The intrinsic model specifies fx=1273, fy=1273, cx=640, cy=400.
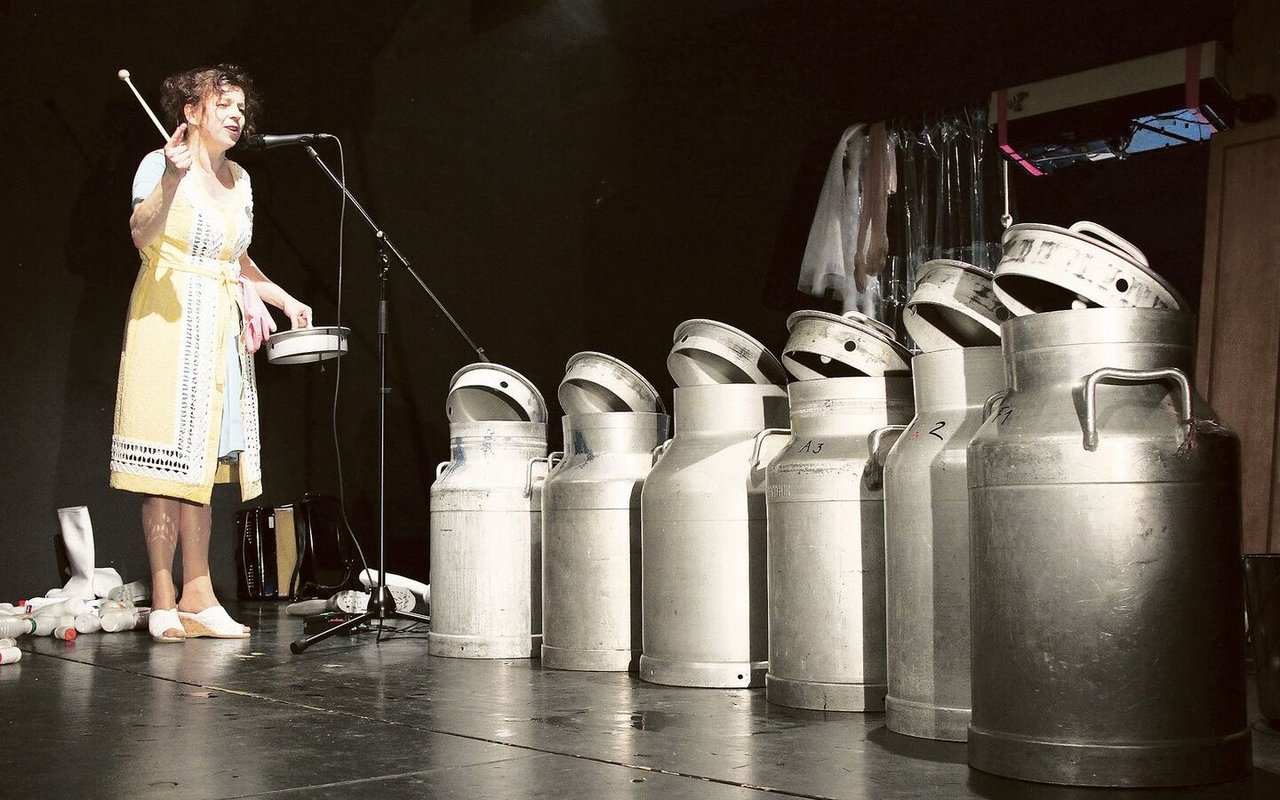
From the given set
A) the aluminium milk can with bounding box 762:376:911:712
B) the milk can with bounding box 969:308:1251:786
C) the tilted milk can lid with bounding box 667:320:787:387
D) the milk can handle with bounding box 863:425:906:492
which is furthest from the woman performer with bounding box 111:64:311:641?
the milk can with bounding box 969:308:1251:786

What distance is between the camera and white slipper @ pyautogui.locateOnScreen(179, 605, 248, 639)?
4344mm

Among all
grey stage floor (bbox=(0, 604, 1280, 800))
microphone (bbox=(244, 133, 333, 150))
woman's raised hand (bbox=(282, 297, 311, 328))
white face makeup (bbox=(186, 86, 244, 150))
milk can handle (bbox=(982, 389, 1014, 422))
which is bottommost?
grey stage floor (bbox=(0, 604, 1280, 800))

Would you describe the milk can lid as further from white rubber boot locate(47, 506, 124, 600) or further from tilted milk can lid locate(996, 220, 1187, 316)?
white rubber boot locate(47, 506, 124, 600)

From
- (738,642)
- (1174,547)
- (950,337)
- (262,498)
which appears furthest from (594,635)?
(262,498)

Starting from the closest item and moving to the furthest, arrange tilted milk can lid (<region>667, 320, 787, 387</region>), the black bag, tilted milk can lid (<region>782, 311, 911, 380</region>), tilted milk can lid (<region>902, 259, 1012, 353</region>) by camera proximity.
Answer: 1. tilted milk can lid (<region>902, 259, 1012, 353</region>)
2. tilted milk can lid (<region>782, 311, 911, 380</region>)
3. tilted milk can lid (<region>667, 320, 787, 387</region>)
4. the black bag

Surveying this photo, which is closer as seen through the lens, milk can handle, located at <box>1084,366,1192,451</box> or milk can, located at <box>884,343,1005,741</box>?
milk can handle, located at <box>1084,366,1192,451</box>

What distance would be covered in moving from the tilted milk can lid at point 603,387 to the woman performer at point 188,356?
4.70ft

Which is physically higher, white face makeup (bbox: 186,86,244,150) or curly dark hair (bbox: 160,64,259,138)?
curly dark hair (bbox: 160,64,259,138)

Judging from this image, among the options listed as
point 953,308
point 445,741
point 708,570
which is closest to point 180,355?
point 708,570

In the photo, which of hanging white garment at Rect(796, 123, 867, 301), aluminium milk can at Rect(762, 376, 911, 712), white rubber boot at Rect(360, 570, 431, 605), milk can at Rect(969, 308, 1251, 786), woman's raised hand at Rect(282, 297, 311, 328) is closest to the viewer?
milk can at Rect(969, 308, 1251, 786)

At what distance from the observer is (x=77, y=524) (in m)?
5.27

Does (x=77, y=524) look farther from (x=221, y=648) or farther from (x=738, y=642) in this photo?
(x=738, y=642)

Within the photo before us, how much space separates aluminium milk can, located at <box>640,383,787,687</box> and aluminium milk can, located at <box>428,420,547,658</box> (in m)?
0.78

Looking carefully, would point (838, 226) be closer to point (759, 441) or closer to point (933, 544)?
point (759, 441)
